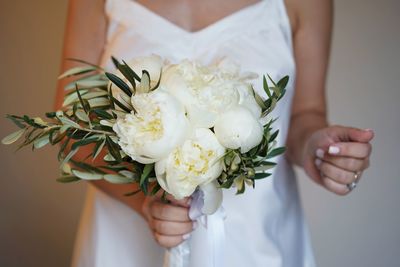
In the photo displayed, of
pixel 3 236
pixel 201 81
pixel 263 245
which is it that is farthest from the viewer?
pixel 3 236

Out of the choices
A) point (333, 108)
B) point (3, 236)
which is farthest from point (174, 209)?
point (3, 236)

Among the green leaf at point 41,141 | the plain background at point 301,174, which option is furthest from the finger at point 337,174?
the plain background at point 301,174

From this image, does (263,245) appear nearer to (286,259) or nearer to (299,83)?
(286,259)

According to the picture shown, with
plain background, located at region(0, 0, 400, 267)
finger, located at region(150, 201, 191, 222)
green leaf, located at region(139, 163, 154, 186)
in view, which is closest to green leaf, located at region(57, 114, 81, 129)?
green leaf, located at region(139, 163, 154, 186)

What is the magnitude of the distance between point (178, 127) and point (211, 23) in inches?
20.9

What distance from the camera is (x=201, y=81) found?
0.55m

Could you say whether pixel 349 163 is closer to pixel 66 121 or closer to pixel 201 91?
pixel 201 91

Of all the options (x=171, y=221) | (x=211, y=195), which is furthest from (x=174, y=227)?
(x=211, y=195)

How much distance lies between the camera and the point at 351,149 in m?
0.75

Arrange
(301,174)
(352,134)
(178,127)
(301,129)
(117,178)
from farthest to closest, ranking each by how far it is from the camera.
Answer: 1. (301,174)
2. (301,129)
3. (352,134)
4. (117,178)
5. (178,127)

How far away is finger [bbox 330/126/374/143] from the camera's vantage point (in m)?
0.73

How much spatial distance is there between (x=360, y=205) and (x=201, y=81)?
140 centimetres

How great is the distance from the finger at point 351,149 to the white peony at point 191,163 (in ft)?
0.96

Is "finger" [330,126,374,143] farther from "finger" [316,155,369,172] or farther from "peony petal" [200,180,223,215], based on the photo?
"peony petal" [200,180,223,215]
